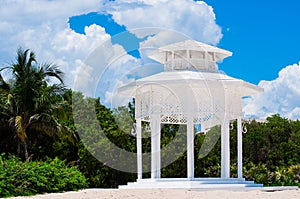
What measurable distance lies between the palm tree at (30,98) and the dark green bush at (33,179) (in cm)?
548

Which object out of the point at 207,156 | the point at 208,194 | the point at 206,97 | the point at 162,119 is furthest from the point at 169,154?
the point at 208,194

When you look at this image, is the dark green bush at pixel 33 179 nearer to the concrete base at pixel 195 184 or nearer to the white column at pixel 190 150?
the concrete base at pixel 195 184

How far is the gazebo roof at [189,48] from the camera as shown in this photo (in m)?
16.6

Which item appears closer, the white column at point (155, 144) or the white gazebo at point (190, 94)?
the white gazebo at point (190, 94)

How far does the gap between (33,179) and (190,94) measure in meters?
4.97

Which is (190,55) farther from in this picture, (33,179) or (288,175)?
(288,175)

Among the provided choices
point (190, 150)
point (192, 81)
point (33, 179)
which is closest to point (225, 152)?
point (190, 150)

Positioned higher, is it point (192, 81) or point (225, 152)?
point (192, 81)

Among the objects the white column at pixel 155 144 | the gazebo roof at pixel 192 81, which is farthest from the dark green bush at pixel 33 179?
the gazebo roof at pixel 192 81

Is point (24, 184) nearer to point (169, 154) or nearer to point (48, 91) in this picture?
point (48, 91)

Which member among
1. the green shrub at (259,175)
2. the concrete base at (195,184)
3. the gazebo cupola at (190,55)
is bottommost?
the concrete base at (195,184)

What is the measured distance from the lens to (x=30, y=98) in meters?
22.2

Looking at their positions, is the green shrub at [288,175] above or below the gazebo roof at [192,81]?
below

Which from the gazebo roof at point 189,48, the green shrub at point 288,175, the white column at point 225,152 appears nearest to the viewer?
the gazebo roof at point 189,48
